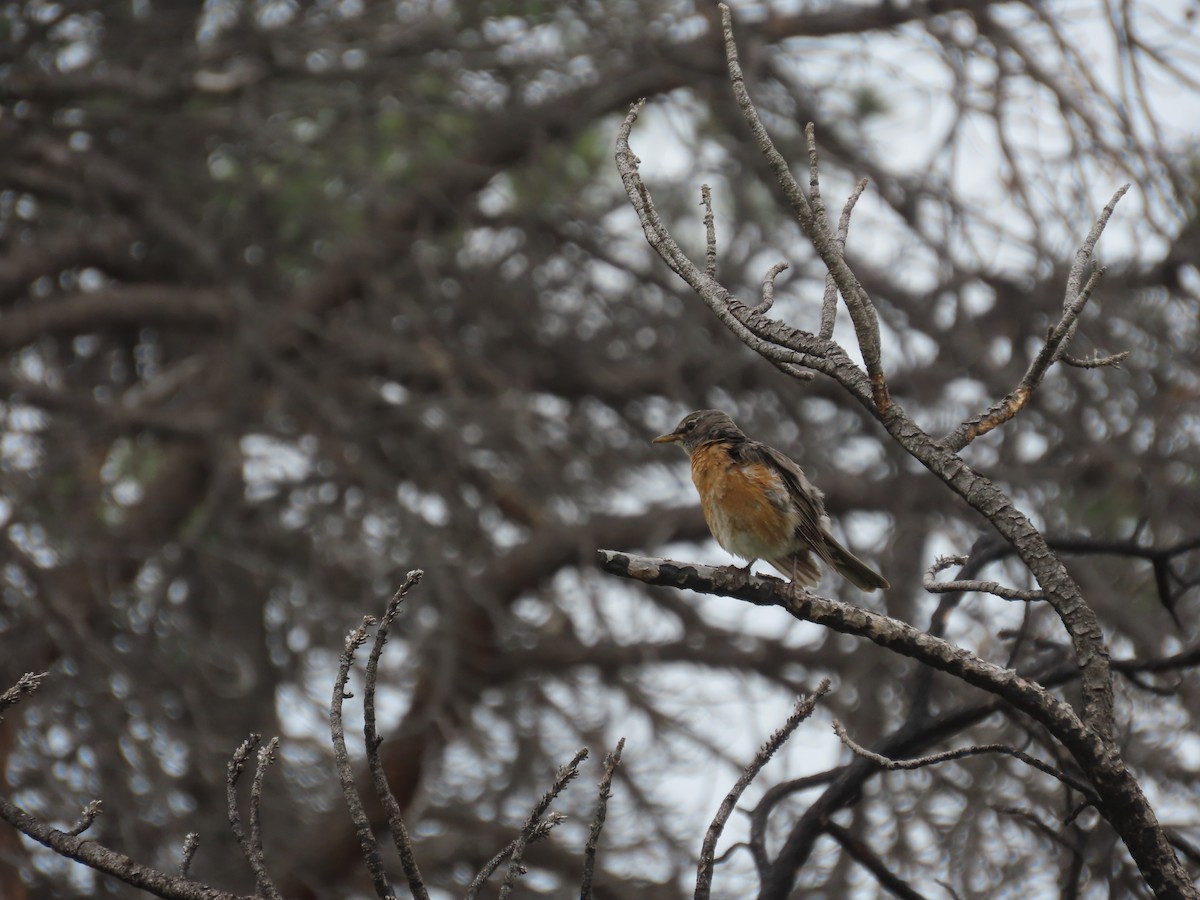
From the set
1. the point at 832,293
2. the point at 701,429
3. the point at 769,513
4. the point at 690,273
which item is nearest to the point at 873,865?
the point at 769,513

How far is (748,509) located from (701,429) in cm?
77

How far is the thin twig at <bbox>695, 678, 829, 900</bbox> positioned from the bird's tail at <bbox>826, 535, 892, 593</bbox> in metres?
1.15

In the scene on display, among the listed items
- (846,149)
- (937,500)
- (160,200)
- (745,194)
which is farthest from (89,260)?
(937,500)

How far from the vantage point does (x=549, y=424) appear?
7.05 metres

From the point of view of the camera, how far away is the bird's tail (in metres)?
3.39

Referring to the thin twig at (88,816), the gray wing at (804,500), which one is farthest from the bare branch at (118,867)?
the gray wing at (804,500)

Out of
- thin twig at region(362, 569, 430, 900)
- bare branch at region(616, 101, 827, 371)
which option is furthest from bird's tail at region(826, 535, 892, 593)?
thin twig at region(362, 569, 430, 900)

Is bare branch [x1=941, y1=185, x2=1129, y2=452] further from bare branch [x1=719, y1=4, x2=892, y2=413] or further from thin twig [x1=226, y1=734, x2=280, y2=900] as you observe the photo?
thin twig [x1=226, y1=734, x2=280, y2=900]

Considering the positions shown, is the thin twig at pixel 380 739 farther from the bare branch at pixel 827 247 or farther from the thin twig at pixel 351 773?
the bare branch at pixel 827 247

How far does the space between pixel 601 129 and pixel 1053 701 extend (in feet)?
22.6

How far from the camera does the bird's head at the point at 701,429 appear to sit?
13.8 ft

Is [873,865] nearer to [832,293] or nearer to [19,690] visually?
[832,293]

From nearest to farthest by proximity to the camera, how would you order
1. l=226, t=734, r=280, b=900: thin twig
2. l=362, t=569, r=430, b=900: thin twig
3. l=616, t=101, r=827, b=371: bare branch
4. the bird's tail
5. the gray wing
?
l=362, t=569, r=430, b=900: thin twig < l=226, t=734, r=280, b=900: thin twig < l=616, t=101, r=827, b=371: bare branch < the bird's tail < the gray wing

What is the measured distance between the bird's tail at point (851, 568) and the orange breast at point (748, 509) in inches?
5.1
